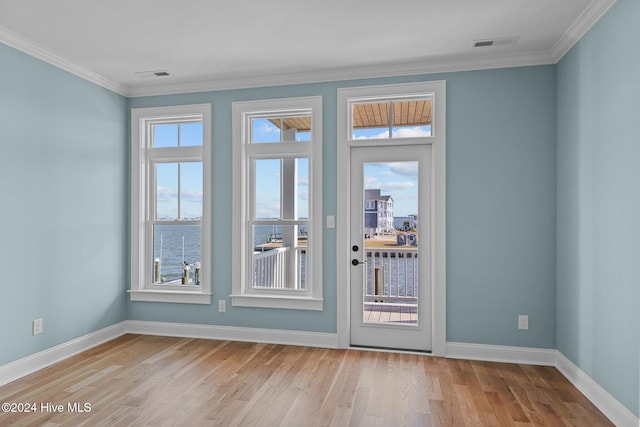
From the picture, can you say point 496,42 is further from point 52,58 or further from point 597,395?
point 52,58

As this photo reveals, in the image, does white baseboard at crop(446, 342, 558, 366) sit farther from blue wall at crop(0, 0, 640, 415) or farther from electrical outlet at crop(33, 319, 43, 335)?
electrical outlet at crop(33, 319, 43, 335)

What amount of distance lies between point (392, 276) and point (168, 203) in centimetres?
258

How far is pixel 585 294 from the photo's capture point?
298 centimetres

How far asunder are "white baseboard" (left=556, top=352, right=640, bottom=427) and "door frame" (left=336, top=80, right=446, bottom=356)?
97 centimetres

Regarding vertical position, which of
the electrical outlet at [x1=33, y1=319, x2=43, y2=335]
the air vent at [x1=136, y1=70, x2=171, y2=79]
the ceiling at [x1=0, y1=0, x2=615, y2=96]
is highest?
the ceiling at [x1=0, y1=0, x2=615, y2=96]

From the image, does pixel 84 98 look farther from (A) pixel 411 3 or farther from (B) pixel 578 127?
(B) pixel 578 127

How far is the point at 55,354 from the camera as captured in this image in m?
3.61

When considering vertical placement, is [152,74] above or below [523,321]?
above

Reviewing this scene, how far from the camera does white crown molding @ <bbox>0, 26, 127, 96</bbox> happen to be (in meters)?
3.18

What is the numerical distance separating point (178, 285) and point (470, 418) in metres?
3.21

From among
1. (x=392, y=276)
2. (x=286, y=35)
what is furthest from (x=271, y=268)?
(x=286, y=35)

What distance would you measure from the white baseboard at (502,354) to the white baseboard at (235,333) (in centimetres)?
115

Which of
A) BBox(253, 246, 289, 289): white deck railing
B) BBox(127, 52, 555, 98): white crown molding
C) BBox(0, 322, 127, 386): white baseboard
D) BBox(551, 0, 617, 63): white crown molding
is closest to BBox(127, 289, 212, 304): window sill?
BBox(0, 322, 127, 386): white baseboard

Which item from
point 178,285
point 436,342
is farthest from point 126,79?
point 436,342
